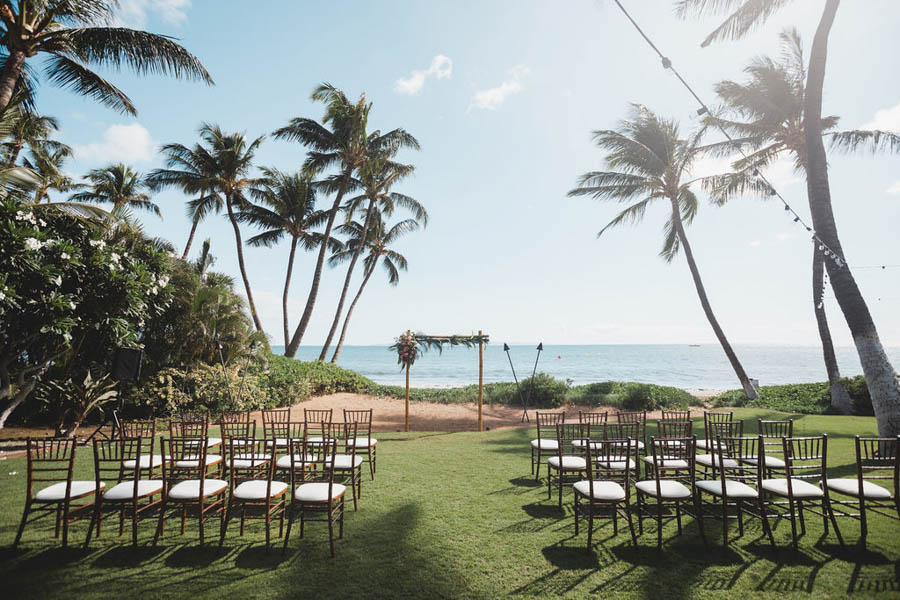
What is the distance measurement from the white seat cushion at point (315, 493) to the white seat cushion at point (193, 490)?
0.74 metres

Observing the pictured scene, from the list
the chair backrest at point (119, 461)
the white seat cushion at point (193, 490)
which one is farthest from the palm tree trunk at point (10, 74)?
the white seat cushion at point (193, 490)

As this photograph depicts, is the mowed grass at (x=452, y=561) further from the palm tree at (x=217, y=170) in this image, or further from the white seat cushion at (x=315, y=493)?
the palm tree at (x=217, y=170)

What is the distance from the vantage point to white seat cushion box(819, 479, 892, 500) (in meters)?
3.65

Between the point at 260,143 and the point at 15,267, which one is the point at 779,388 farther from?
the point at 260,143

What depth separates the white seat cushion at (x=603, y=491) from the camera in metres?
3.66

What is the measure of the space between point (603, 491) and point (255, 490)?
3.27 m

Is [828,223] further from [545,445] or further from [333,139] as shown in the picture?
[333,139]

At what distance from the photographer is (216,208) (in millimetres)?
21188

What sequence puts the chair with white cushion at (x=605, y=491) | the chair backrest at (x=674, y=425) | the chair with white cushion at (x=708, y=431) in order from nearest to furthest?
the chair with white cushion at (x=605, y=491) → the chair backrest at (x=674, y=425) → the chair with white cushion at (x=708, y=431)

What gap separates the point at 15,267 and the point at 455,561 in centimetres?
799

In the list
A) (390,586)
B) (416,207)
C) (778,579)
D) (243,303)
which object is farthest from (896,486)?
(416,207)

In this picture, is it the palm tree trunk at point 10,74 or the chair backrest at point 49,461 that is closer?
the chair backrest at point 49,461

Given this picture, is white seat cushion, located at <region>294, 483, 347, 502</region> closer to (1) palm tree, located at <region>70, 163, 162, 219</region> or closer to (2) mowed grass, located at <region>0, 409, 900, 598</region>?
(2) mowed grass, located at <region>0, 409, 900, 598</region>

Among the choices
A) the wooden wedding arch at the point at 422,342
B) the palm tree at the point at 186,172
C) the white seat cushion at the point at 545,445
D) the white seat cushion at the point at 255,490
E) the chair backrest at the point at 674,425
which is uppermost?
the palm tree at the point at 186,172
